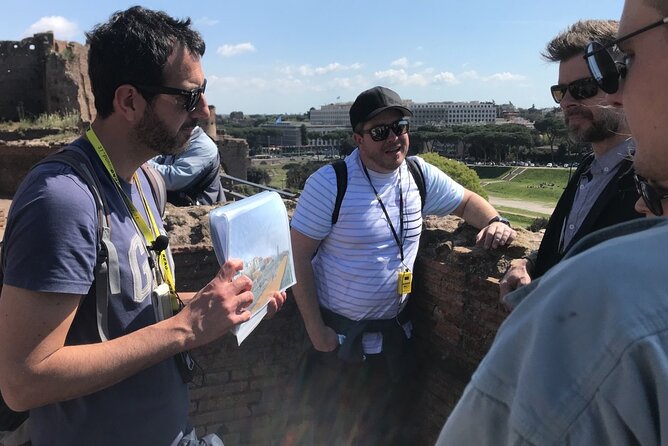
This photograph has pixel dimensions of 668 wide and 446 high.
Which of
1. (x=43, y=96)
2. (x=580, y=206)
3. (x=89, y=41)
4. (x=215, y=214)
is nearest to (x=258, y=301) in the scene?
(x=215, y=214)

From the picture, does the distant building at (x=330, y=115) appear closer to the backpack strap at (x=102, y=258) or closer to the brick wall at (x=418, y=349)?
the brick wall at (x=418, y=349)

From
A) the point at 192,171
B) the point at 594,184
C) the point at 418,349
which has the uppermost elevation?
the point at 594,184

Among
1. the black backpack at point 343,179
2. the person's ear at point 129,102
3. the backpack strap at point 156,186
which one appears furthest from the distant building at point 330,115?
the person's ear at point 129,102

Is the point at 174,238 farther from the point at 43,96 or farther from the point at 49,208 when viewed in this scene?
the point at 43,96

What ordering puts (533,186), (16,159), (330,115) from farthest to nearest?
(330,115) → (533,186) → (16,159)

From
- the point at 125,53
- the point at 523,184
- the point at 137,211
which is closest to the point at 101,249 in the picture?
the point at 137,211

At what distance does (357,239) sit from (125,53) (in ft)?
5.39

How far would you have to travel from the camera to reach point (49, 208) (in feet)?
5.11

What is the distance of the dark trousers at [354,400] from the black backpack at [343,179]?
0.90 meters

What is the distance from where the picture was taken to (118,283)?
1750 mm

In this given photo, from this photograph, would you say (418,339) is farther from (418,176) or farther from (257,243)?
(257,243)

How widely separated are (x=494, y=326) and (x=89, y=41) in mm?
2599

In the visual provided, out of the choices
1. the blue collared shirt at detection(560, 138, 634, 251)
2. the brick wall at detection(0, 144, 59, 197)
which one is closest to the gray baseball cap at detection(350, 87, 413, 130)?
the blue collared shirt at detection(560, 138, 634, 251)

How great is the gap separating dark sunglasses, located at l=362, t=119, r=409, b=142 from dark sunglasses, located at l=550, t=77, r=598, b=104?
2.95ft
